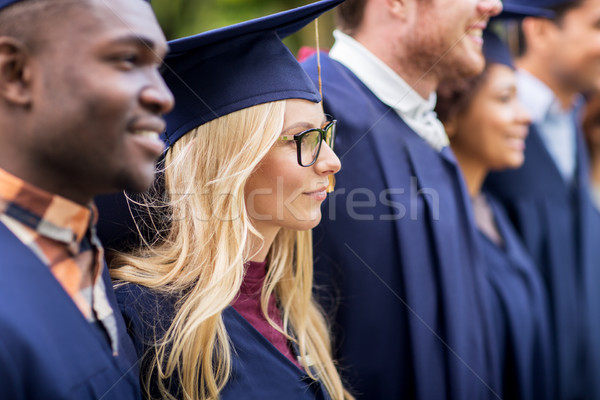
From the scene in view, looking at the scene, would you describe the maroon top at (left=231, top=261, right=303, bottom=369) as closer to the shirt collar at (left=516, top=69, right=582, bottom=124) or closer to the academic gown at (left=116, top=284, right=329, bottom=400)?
the academic gown at (left=116, top=284, right=329, bottom=400)

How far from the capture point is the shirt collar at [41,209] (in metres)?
0.97

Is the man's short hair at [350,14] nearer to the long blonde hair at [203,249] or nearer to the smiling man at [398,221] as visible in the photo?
the smiling man at [398,221]

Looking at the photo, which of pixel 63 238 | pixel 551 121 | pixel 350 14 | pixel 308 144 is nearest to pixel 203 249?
pixel 308 144

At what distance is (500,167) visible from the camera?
2.77 meters

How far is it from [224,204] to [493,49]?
68.8 inches

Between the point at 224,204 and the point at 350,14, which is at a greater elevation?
the point at 350,14

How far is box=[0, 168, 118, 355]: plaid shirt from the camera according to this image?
3.21 ft

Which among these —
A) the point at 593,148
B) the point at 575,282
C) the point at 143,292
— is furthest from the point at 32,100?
the point at 593,148

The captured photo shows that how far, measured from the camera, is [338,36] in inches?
86.4

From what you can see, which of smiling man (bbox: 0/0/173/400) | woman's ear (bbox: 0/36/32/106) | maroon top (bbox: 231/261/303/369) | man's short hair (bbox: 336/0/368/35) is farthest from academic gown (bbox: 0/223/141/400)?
man's short hair (bbox: 336/0/368/35)

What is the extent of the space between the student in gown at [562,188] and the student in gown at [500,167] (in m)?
0.29

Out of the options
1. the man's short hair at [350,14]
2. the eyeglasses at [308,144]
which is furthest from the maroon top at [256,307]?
the man's short hair at [350,14]

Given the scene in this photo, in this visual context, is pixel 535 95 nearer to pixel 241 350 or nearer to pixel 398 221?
pixel 398 221

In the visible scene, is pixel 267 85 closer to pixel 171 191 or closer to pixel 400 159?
pixel 171 191
